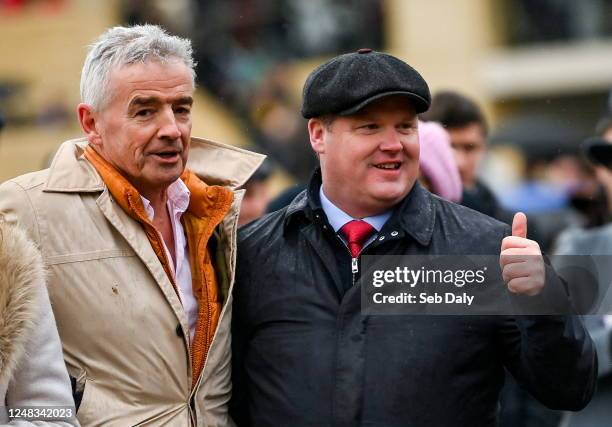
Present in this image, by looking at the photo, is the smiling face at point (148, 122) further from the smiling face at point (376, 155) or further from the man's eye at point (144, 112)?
the smiling face at point (376, 155)

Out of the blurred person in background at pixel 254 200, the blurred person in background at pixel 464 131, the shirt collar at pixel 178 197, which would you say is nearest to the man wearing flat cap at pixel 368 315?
the shirt collar at pixel 178 197

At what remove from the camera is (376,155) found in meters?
4.33

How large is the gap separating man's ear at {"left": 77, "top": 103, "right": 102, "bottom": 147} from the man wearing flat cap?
615mm

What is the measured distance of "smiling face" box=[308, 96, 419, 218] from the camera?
4.33 m

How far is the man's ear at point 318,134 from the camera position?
4.51 m

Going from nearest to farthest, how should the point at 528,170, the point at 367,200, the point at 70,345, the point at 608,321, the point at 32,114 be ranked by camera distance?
the point at 70,345, the point at 367,200, the point at 608,321, the point at 528,170, the point at 32,114

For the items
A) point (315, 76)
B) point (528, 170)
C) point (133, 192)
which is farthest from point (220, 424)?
point (528, 170)

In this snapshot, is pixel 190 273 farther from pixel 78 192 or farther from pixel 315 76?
pixel 315 76

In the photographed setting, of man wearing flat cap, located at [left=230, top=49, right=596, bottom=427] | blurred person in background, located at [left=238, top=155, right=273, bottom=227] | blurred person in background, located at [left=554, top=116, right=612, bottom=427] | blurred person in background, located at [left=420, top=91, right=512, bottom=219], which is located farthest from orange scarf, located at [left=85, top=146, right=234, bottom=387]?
blurred person in background, located at [left=238, top=155, right=273, bottom=227]

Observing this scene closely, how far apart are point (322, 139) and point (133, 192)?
659 mm

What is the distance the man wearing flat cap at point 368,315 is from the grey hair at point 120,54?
0.49m

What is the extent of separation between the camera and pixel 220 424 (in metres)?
4.35

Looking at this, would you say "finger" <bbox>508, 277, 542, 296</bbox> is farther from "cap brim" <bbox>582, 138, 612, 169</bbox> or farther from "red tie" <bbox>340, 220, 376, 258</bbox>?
"cap brim" <bbox>582, 138, 612, 169</bbox>

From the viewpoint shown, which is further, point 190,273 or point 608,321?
point 608,321
